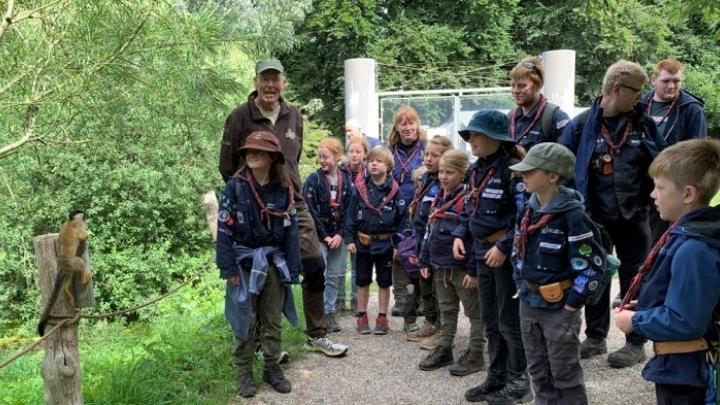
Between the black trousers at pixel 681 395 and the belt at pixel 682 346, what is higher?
the belt at pixel 682 346

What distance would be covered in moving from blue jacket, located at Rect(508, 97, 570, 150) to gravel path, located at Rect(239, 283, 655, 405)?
5.21ft

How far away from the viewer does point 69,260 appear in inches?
110

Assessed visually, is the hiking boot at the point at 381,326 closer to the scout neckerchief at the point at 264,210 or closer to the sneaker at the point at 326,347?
the sneaker at the point at 326,347

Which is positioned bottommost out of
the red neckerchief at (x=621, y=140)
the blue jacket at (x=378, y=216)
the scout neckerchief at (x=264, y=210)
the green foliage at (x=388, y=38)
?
the blue jacket at (x=378, y=216)

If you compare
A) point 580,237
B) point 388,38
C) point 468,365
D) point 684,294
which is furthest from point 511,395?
point 388,38

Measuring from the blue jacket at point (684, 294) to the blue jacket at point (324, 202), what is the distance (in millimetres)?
3619

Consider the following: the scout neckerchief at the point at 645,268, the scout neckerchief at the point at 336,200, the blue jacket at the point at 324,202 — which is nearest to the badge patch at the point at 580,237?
the scout neckerchief at the point at 645,268

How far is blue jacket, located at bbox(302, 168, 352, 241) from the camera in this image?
5.66 metres

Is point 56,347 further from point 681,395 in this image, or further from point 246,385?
point 681,395

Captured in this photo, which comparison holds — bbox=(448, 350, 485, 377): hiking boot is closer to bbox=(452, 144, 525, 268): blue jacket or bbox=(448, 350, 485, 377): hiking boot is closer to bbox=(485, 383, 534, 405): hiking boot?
bbox=(485, 383, 534, 405): hiking boot

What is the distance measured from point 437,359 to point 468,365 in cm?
24

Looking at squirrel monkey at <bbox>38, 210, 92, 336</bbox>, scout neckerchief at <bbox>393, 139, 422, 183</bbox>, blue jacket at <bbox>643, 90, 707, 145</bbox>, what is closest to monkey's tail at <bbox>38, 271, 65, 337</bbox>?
squirrel monkey at <bbox>38, 210, 92, 336</bbox>

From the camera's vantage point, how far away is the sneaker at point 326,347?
484 centimetres

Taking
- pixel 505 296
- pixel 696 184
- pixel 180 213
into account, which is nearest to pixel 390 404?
pixel 505 296
